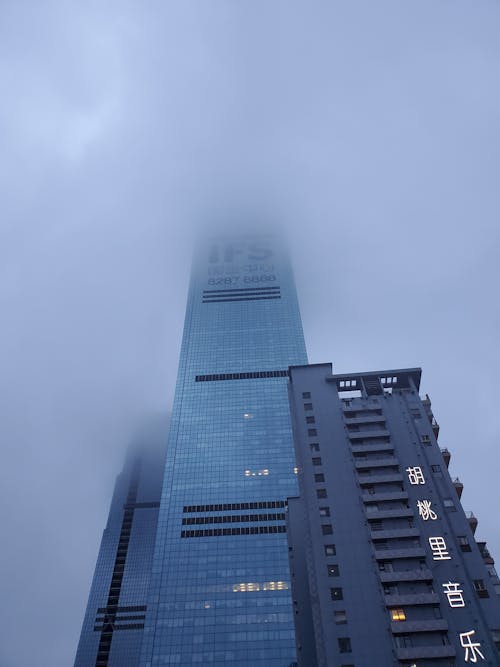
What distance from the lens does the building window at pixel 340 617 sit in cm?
7019

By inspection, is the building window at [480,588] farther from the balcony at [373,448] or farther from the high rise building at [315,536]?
the balcony at [373,448]

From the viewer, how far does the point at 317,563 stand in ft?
249

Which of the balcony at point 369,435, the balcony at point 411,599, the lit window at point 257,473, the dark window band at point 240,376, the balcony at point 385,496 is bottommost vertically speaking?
the balcony at point 411,599

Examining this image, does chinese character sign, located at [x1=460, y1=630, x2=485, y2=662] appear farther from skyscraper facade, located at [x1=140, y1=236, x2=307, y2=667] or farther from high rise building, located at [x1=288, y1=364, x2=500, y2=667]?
skyscraper facade, located at [x1=140, y1=236, x2=307, y2=667]

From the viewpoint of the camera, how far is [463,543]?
7525 centimetres

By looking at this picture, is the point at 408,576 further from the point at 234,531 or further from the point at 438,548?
the point at 234,531

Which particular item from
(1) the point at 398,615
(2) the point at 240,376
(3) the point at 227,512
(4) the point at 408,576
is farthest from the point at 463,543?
(2) the point at 240,376

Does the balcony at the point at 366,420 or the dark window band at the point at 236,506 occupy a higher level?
the dark window band at the point at 236,506

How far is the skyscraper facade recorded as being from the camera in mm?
124250

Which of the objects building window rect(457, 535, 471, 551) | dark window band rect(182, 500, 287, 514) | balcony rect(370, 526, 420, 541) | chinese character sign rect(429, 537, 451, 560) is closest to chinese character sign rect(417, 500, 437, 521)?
balcony rect(370, 526, 420, 541)

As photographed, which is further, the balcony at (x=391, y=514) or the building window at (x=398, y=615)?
the balcony at (x=391, y=514)

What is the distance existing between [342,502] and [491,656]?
86.6 ft

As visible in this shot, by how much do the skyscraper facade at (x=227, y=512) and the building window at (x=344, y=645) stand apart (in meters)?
60.9

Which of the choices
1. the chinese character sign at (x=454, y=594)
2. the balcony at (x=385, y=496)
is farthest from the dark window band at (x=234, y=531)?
the chinese character sign at (x=454, y=594)
